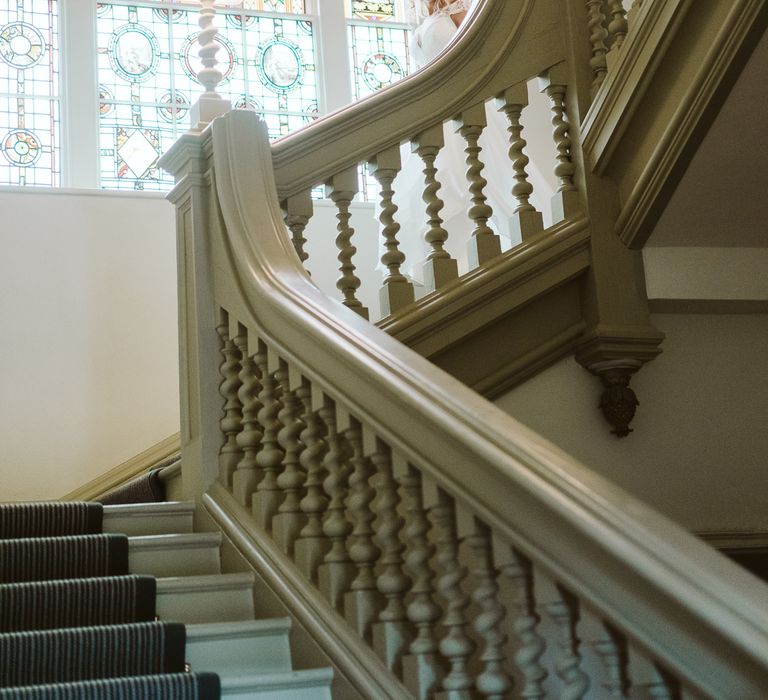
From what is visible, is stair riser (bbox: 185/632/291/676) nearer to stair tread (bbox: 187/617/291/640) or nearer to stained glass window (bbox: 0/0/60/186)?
stair tread (bbox: 187/617/291/640)

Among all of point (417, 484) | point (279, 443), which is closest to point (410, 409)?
point (417, 484)

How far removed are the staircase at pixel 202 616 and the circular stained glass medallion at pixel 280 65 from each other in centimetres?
458

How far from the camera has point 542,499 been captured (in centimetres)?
157

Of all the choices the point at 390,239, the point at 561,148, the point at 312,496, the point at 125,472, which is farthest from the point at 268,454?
the point at 125,472

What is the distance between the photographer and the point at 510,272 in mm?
3559

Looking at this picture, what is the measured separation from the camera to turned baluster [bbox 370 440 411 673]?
2098 mm

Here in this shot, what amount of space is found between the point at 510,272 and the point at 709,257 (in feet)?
2.49

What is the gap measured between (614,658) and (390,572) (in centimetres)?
71

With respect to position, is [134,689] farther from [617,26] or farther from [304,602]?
[617,26]

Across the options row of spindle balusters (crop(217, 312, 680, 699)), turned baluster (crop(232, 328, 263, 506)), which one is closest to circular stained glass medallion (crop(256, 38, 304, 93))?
row of spindle balusters (crop(217, 312, 680, 699))

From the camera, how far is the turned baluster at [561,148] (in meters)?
3.76

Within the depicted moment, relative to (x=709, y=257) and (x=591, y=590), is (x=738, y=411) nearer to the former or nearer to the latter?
(x=709, y=257)

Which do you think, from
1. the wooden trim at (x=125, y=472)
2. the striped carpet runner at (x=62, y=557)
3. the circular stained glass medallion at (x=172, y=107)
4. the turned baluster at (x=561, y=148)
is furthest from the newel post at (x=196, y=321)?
the circular stained glass medallion at (x=172, y=107)

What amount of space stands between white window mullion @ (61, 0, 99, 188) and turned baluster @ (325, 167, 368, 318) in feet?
11.1
